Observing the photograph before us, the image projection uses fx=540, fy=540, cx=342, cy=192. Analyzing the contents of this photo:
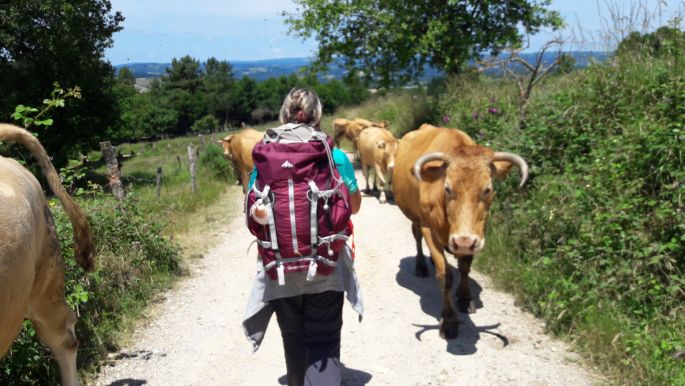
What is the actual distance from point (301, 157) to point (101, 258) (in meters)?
3.82

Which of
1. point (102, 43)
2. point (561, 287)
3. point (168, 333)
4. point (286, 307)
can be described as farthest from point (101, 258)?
point (102, 43)

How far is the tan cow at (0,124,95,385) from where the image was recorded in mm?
2652

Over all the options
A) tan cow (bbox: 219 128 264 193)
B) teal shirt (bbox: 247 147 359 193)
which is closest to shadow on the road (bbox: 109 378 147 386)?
teal shirt (bbox: 247 147 359 193)

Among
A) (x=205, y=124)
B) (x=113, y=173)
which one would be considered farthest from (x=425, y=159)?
(x=205, y=124)

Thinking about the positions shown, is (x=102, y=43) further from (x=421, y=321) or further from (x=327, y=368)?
(x=327, y=368)

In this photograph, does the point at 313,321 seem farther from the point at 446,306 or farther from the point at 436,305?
the point at 436,305

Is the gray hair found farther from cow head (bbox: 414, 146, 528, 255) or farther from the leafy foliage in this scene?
the leafy foliage

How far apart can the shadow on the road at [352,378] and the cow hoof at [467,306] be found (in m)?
1.62

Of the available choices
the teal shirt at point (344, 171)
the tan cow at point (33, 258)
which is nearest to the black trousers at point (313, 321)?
the teal shirt at point (344, 171)

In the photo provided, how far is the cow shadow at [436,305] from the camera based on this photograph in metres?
4.99

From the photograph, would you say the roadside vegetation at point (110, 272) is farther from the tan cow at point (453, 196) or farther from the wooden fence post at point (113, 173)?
the tan cow at point (453, 196)

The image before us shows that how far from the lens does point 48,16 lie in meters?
18.8

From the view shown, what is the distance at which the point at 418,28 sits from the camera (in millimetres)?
14953

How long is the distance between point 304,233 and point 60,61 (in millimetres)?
20695
